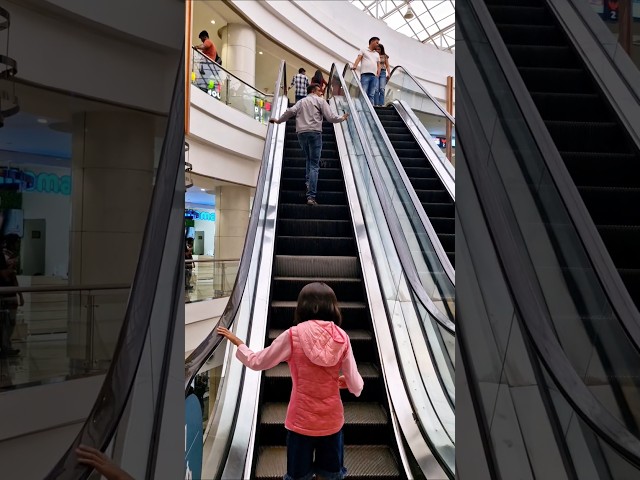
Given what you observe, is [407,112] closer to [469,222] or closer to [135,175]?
[469,222]

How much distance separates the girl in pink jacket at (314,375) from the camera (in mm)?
2664

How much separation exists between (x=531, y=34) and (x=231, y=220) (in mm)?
12166

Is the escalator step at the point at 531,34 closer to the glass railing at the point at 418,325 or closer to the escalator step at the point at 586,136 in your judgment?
the escalator step at the point at 586,136

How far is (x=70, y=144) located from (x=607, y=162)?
361 cm

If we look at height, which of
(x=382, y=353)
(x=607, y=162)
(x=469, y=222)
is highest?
(x=607, y=162)

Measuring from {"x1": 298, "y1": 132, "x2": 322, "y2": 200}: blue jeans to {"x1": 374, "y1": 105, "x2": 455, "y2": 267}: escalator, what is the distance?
1.35 metres

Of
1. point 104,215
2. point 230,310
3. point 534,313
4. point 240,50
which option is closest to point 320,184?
point 230,310

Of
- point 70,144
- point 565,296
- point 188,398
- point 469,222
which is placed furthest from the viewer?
point 469,222

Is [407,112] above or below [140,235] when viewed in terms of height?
above

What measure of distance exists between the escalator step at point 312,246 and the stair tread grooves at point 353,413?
2241mm

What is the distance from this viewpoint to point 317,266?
5.49 m

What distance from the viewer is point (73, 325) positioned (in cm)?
158

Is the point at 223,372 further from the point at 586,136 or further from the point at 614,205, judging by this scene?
the point at 586,136

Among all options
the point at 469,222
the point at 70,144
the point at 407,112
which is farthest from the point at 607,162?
the point at 407,112
